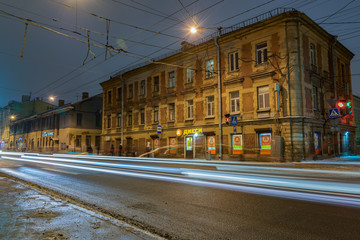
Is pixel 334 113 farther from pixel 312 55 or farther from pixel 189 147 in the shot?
pixel 189 147

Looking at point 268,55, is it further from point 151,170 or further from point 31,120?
point 31,120

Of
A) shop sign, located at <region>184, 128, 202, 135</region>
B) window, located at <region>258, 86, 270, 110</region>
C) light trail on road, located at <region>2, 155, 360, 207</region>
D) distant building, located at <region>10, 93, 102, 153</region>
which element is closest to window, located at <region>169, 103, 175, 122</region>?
shop sign, located at <region>184, 128, 202, 135</region>

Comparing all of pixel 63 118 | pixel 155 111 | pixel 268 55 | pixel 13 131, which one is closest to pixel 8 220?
pixel 268 55

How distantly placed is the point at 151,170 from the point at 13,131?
68104 mm

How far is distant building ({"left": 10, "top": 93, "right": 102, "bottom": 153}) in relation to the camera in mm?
43469

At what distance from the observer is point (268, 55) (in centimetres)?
2075

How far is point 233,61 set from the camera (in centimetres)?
2316

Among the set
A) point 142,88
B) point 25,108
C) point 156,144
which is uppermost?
point 25,108

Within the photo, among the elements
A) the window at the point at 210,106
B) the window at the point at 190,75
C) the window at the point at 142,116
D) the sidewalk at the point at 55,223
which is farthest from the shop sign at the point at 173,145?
the sidewalk at the point at 55,223

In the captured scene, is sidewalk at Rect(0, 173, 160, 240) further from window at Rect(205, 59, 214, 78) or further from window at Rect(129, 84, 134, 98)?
window at Rect(129, 84, 134, 98)

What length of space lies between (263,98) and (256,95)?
60cm

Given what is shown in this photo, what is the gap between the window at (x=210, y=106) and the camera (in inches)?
957

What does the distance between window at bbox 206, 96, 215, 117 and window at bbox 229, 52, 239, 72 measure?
3265 millimetres

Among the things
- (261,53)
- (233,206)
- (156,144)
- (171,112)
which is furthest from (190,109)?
(233,206)
